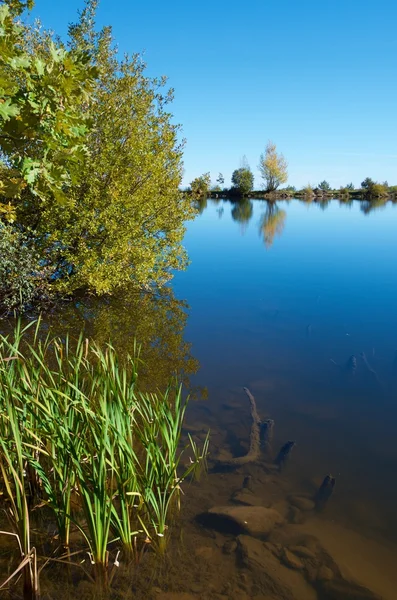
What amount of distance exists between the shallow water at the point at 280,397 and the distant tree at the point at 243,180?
278 feet

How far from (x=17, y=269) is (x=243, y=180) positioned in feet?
320

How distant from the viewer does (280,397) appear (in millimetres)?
9094

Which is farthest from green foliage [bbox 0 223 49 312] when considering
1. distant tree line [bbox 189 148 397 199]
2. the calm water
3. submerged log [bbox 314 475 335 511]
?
distant tree line [bbox 189 148 397 199]

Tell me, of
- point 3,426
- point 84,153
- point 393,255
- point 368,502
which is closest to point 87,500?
point 3,426

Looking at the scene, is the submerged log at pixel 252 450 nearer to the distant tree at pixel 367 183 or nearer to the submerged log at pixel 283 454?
the submerged log at pixel 283 454

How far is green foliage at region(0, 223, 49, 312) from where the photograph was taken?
37.0 ft

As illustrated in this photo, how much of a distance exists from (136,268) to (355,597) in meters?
11.8

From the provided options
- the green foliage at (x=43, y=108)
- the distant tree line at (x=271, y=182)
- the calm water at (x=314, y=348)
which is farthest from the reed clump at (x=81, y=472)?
the distant tree line at (x=271, y=182)

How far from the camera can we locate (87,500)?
12.1 feet

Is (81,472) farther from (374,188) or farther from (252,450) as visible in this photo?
(374,188)

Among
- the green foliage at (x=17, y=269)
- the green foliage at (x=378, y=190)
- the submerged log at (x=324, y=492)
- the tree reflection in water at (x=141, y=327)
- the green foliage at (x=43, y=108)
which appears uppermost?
the green foliage at (x=378, y=190)

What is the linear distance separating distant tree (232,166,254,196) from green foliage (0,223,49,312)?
96.0 meters

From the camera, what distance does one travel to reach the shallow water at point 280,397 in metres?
4.62

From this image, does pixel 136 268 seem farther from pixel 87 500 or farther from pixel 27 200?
pixel 87 500
